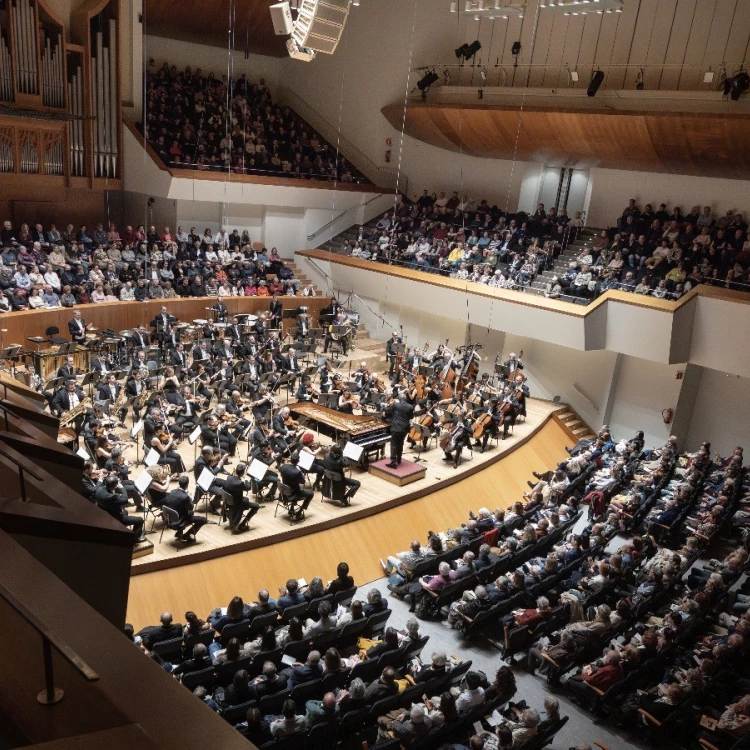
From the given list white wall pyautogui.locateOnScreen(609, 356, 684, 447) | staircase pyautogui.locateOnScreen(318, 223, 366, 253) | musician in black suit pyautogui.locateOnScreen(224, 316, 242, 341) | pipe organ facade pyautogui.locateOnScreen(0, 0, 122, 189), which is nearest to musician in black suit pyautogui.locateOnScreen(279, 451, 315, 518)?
musician in black suit pyautogui.locateOnScreen(224, 316, 242, 341)

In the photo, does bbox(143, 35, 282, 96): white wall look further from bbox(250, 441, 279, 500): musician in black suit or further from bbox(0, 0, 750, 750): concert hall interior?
bbox(250, 441, 279, 500): musician in black suit

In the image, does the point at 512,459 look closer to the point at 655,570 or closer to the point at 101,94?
the point at 655,570

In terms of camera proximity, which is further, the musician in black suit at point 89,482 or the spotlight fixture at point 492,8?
the spotlight fixture at point 492,8

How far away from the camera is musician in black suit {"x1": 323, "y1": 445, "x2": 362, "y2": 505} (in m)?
9.81

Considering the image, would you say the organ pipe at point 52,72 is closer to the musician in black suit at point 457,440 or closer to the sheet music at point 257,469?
the musician in black suit at point 457,440

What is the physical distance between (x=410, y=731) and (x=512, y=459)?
7.90 meters

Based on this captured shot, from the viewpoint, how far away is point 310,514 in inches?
388

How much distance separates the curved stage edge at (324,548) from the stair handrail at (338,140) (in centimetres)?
1157

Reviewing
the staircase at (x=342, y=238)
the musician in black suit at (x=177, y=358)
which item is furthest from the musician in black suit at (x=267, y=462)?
the staircase at (x=342, y=238)

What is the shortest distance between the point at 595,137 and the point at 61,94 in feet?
39.7

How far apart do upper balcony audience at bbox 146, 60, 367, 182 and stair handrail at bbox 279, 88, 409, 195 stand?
0.36 meters

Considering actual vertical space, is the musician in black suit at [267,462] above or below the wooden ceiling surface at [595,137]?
below

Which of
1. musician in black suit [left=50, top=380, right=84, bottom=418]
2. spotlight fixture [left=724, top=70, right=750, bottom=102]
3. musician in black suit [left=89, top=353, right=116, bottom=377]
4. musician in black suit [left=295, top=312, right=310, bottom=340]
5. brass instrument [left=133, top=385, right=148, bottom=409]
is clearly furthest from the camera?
musician in black suit [left=295, top=312, right=310, bottom=340]

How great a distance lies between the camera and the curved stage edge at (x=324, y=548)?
8180mm
